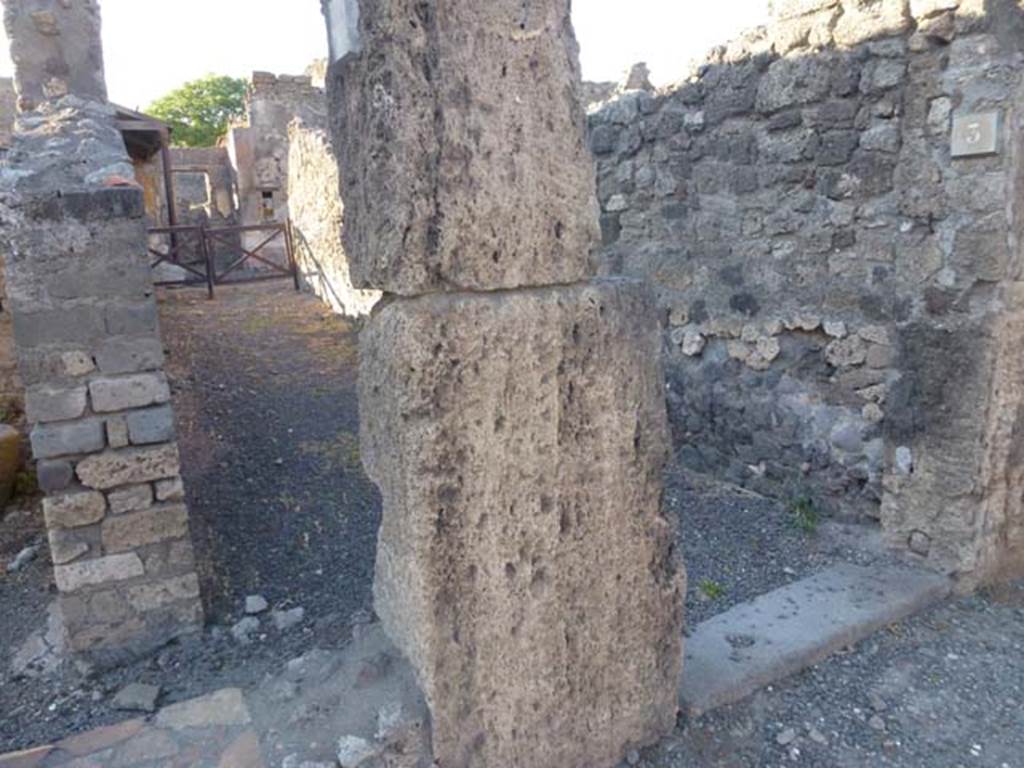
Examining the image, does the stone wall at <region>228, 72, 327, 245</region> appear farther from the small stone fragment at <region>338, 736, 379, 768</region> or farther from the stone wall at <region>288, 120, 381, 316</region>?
the small stone fragment at <region>338, 736, 379, 768</region>

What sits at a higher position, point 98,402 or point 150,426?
point 98,402

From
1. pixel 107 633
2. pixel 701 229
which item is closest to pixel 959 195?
pixel 701 229

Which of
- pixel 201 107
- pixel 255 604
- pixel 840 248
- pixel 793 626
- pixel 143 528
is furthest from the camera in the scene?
pixel 201 107

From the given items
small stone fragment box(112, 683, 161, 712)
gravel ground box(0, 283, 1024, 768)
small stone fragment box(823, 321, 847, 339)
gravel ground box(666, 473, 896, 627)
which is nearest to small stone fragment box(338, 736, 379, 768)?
gravel ground box(0, 283, 1024, 768)

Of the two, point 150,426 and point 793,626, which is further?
point 150,426

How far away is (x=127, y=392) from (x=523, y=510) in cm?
205

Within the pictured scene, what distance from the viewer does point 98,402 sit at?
3135 millimetres

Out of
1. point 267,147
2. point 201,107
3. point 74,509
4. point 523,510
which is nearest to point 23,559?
point 74,509

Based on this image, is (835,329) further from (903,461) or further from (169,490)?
(169,490)

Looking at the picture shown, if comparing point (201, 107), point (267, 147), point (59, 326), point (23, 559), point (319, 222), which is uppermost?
point (201, 107)

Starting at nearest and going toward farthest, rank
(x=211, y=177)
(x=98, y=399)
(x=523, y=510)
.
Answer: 1. (x=523, y=510)
2. (x=98, y=399)
3. (x=211, y=177)

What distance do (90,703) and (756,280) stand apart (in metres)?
3.76

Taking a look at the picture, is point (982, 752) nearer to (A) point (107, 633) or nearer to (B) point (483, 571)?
(B) point (483, 571)

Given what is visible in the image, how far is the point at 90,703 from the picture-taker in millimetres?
2955
